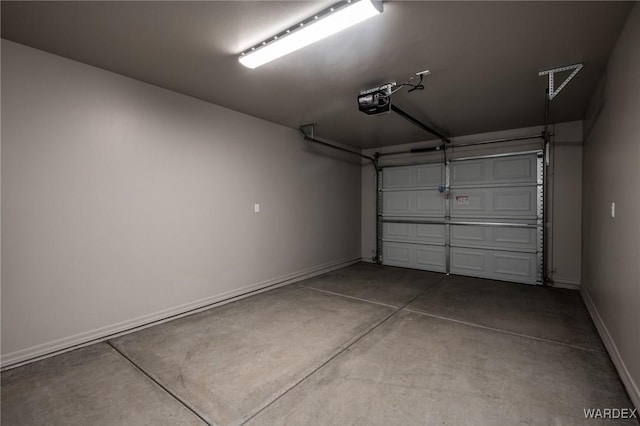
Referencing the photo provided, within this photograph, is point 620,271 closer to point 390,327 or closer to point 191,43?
point 390,327

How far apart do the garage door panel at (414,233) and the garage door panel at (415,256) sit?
12 centimetres

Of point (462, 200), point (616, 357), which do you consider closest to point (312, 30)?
point (616, 357)

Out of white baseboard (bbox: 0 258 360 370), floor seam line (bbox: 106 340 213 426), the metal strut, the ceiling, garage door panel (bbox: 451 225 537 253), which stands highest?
the ceiling

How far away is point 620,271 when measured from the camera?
2.16 meters

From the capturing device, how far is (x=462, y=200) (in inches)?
209

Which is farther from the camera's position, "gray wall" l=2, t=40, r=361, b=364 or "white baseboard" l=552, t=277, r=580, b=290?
"white baseboard" l=552, t=277, r=580, b=290

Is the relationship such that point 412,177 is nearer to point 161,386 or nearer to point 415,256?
point 415,256

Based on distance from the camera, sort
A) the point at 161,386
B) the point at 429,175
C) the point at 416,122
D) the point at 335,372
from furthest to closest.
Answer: the point at 429,175
the point at 416,122
the point at 335,372
the point at 161,386

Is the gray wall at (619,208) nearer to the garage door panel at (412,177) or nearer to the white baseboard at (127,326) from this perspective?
the garage door panel at (412,177)

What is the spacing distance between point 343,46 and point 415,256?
4.47 meters

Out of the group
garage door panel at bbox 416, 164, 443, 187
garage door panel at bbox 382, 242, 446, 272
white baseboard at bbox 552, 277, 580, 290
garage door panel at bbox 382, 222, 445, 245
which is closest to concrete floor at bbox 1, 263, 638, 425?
white baseboard at bbox 552, 277, 580, 290

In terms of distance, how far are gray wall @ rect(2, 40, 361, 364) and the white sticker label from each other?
331 cm

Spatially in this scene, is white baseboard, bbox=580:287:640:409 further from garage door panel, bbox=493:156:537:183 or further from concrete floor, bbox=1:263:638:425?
garage door panel, bbox=493:156:537:183

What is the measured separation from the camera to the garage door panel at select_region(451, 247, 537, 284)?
15.4ft
